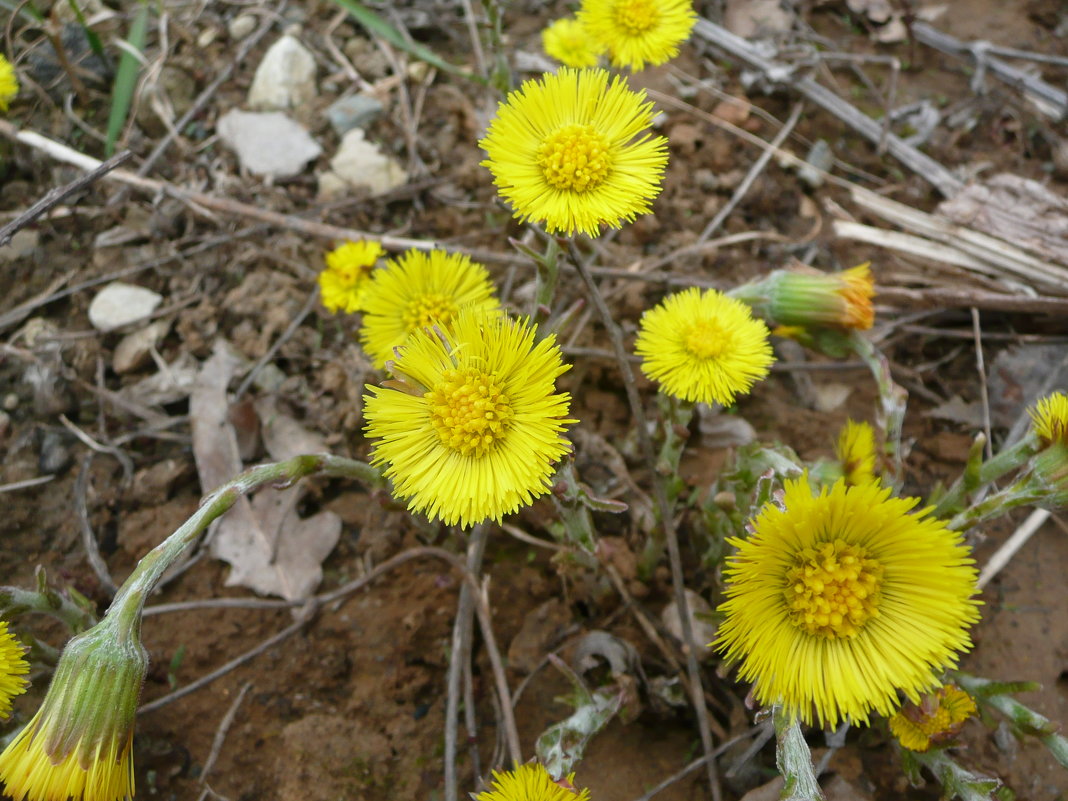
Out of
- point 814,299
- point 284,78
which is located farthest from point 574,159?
point 284,78

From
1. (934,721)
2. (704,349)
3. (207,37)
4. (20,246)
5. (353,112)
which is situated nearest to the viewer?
(934,721)

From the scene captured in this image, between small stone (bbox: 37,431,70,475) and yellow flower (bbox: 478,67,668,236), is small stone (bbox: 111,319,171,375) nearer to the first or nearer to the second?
small stone (bbox: 37,431,70,475)

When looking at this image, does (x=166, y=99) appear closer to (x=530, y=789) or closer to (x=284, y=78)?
(x=284, y=78)

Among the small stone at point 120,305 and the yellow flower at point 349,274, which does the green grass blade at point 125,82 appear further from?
the yellow flower at point 349,274

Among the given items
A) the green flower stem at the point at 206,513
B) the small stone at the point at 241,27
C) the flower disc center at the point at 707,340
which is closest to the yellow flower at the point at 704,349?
the flower disc center at the point at 707,340

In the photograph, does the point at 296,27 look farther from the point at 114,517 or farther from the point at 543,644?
the point at 543,644

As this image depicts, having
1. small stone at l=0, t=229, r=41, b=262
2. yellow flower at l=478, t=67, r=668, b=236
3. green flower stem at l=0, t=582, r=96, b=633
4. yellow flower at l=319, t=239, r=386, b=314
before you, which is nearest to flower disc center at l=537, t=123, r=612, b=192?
yellow flower at l=478, t=67, r=668, b=236

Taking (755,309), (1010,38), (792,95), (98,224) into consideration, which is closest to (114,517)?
(98,224)
